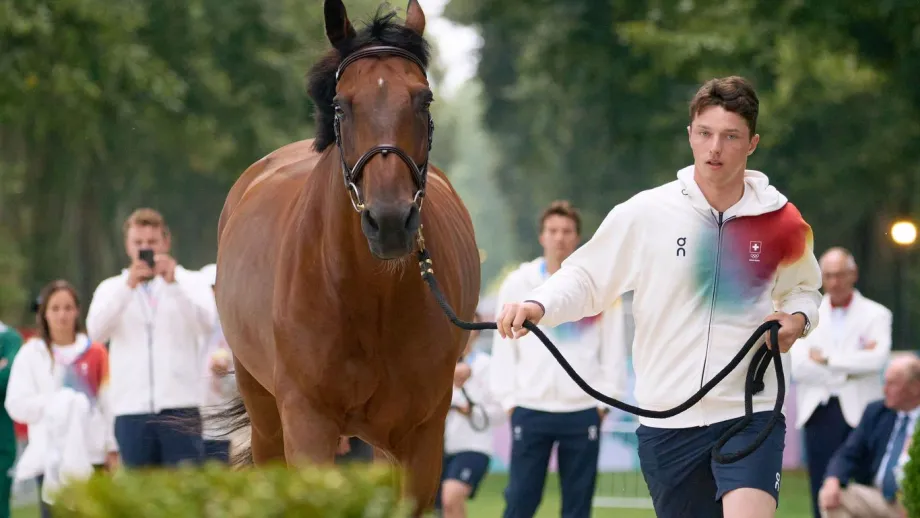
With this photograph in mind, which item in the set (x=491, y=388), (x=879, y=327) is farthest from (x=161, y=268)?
(x=879, y=327)

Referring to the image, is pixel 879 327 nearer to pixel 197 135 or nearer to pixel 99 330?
pixel 99 330

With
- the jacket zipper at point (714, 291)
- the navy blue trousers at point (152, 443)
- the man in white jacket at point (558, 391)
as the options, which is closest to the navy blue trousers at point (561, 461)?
the man in white jacket at point (558, 391)

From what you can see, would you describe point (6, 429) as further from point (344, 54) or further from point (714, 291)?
point (714, 291)

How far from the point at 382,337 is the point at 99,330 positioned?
16.4 ft

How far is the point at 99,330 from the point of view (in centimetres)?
1055

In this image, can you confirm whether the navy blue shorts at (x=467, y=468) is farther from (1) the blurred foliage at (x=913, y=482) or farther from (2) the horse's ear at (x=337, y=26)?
(2) the horse's ear at (x=337, y=26)

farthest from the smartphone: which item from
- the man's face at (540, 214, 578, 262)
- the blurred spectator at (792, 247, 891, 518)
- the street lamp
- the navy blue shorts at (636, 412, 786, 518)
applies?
the street lamp

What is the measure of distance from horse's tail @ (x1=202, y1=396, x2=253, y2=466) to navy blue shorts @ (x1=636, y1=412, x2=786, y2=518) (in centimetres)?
303

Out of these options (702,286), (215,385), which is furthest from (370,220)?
(215,385)

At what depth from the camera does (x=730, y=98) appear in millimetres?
5516

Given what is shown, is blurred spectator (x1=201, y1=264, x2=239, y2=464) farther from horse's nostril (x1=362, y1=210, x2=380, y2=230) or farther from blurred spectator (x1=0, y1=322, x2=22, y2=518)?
horse's nostril (x1=362, y1=210, x2=380, y2=230)

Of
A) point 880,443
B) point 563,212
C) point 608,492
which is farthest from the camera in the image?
point 608,492

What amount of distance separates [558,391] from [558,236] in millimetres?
1070

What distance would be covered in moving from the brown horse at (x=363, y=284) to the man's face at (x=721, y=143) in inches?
40.9
